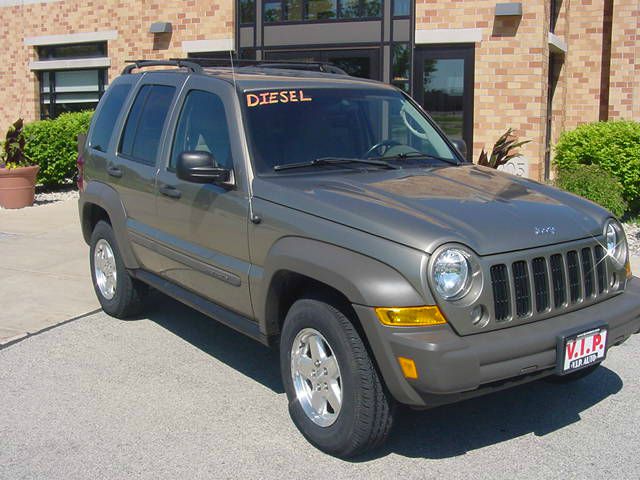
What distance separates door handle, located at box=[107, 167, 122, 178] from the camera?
20.2 feet

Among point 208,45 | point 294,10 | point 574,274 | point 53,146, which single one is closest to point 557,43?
point 294,10

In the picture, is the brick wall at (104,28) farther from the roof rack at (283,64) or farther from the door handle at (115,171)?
the door handle at (115,171)

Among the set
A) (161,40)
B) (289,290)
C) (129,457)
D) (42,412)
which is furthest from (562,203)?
(161,40)

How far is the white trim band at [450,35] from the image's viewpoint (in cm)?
1269

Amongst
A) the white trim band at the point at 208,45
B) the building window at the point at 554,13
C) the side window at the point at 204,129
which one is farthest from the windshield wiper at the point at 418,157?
the white trim band at the point at 208,45

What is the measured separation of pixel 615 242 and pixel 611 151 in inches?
286

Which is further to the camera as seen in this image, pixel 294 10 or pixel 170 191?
pixel 294 10

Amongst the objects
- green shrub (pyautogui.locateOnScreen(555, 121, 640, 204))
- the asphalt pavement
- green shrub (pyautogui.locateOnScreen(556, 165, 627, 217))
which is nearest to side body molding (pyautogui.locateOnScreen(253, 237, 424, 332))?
the asphalt pavement

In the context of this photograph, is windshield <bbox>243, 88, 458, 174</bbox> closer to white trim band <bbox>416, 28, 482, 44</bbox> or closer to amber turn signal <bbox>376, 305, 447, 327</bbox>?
amber turn signal <bbox>376, 305, 447, 327</bbox>

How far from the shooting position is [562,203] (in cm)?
452

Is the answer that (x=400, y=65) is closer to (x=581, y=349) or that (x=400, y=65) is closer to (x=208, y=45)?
(x=208, y=45)

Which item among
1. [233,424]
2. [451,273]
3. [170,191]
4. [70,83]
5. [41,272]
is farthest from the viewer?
[70,83]

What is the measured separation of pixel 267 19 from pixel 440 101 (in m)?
3.62

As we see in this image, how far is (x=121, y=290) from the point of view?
255 inches
